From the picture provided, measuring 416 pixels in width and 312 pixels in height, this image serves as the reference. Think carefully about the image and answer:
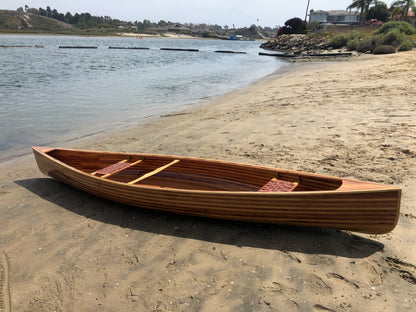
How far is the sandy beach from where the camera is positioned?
2.78 m

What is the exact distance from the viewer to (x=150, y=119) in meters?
10.7

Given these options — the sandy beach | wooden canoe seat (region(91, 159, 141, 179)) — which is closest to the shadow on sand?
the sandy beach

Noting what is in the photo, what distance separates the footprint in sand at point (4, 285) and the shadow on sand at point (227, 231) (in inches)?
46.2

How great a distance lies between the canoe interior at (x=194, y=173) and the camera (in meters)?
4.03

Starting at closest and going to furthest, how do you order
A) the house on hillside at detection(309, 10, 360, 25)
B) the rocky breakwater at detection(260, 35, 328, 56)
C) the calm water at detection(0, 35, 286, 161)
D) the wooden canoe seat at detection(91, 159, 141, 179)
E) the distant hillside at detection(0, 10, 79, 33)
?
1. the wooden canoe seat at detection(91, 159, 141, 179)
2. the calm water at detection(0, 35, 286, 161)
3. the rocky breakwater at detection(260, 35, 328, 56)
4. the house on hillside at detection(309, 10, 360, 25)
5. the distant hillside at detection(0, 10, 79, 33)

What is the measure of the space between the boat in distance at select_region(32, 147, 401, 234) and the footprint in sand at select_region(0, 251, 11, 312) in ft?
5.01

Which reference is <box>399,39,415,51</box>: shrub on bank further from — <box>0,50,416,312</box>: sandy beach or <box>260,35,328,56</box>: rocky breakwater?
<box>0,50,416,312</box>: sandy beach

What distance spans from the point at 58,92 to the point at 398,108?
15.8m

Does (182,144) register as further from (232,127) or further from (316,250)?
(316,250)

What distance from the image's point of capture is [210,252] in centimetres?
346

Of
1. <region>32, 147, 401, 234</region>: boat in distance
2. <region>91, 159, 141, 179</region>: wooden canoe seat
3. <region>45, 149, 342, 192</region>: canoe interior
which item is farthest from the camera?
<region>91, 159, 141, 179</region>: wooden canoe seat

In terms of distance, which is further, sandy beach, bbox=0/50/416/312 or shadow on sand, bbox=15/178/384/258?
shadow on sand, bbox=15/178/384/258

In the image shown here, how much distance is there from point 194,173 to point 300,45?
5671 centimetres

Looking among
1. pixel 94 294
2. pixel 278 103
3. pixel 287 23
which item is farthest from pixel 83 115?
pixel 287 23
